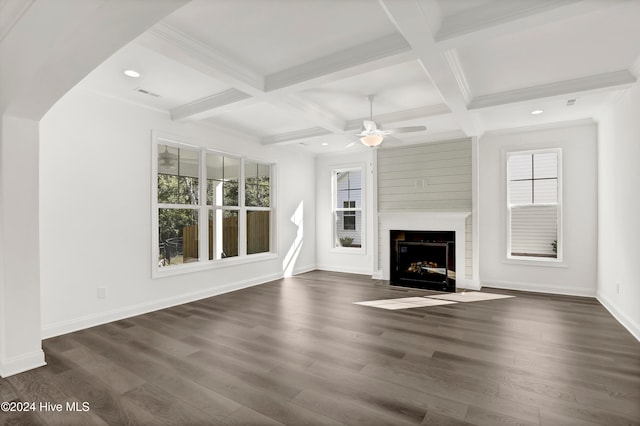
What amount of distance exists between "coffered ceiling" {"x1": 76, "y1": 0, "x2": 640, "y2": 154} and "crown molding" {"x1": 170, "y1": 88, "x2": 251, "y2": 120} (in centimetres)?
2

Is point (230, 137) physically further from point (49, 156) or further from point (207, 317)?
point (207, 317)

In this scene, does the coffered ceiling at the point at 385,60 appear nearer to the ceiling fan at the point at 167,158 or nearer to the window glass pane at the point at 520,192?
the ceiling fan at the point at 167,158

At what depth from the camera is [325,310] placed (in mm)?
4367

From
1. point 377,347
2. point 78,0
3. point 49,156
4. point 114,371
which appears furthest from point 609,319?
point 49,156

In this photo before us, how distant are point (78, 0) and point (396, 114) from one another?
3884 mm

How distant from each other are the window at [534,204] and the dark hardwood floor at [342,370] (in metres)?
1.55

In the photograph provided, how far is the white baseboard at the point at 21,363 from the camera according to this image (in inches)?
102

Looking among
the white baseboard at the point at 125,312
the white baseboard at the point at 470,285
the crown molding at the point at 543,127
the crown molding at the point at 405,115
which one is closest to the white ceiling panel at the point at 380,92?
the crown molding at the point at 405,115

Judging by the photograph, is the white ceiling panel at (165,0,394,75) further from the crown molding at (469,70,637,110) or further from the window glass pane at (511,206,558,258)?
the window glass pane at (511,206,558,258)

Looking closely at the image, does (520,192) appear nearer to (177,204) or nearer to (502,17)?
(502,17)

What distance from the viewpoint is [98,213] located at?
3.83 m

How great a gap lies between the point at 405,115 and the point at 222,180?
3.19m

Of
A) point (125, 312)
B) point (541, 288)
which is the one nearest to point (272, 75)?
point (125, 312)

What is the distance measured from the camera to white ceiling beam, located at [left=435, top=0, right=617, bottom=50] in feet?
7.09
